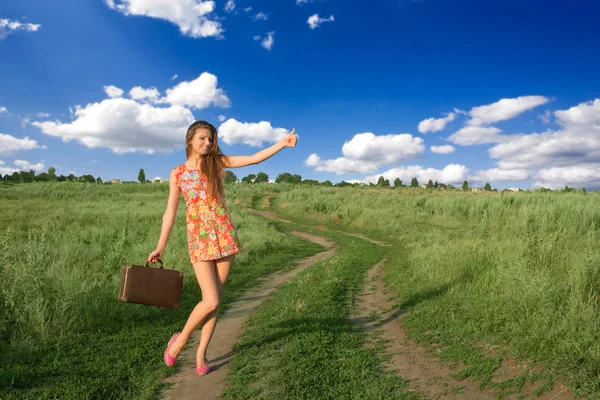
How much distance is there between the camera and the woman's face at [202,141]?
3621 mm

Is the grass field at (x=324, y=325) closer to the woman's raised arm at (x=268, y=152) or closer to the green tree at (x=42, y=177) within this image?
the woman's raised arm at (x=268, y=152)

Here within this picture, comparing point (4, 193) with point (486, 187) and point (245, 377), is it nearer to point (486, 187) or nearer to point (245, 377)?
point (245, 377)

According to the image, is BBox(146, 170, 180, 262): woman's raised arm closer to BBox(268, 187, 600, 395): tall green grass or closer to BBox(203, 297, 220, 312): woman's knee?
BBox(203, 297, 220, 312): woman's knee

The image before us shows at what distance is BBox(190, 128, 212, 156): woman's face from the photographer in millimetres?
3621

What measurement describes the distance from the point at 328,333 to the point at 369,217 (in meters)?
15.6

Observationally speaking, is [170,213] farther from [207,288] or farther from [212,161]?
[207,288]

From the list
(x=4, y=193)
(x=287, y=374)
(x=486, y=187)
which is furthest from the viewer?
(x=486, y=187)

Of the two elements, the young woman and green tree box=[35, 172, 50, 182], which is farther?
green tree box=[35, 172, 50, 182]

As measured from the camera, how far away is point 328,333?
5.09 metres

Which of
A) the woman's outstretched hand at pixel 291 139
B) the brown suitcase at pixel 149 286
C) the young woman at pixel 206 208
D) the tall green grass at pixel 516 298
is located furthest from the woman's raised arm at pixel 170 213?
the tall green grass at pixel 516 298

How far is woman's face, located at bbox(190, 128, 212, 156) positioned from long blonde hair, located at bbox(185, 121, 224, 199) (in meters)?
0.03

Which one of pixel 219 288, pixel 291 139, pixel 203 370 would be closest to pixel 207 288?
pixel 219 288

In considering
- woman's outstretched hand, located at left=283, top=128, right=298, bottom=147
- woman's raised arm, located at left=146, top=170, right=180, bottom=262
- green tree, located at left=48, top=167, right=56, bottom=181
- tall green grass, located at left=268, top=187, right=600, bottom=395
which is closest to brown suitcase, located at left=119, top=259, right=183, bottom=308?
woman's raised arm, located at left=146, top=170, right=180, bottom=262

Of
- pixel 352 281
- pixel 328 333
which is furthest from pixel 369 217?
pixel 328 333
